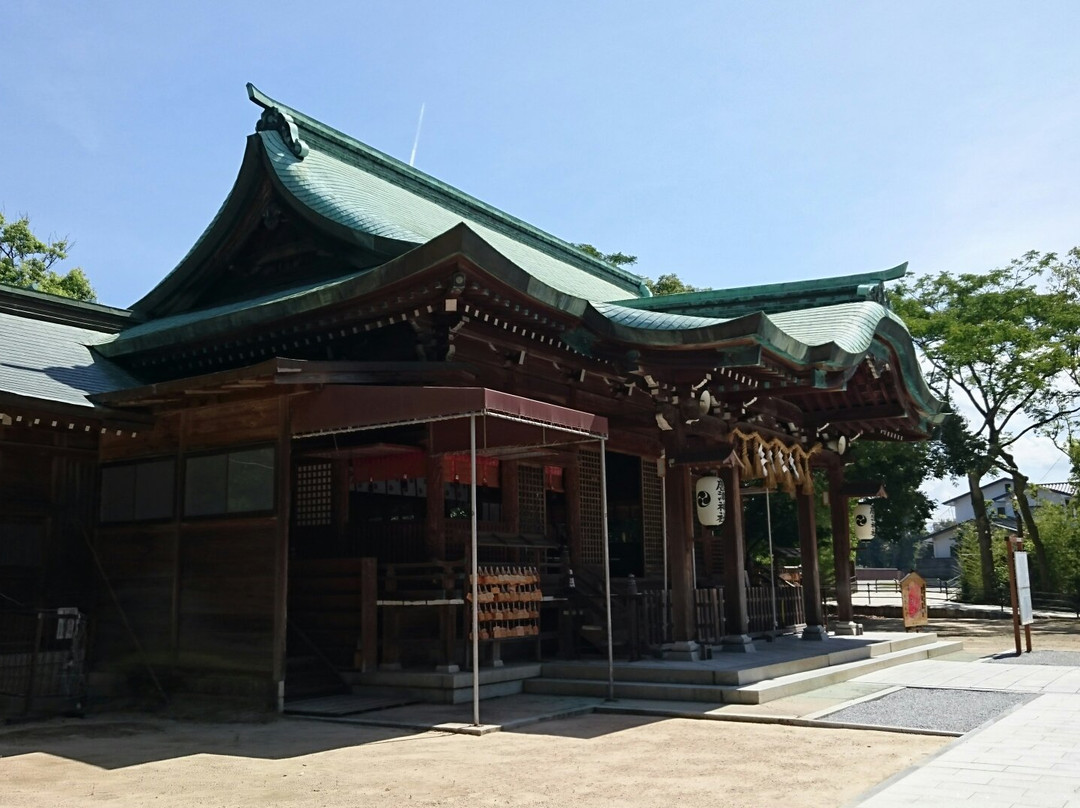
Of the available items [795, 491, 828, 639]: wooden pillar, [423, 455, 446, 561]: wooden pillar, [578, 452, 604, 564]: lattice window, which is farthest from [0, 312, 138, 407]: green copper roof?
[795, 491, 828, 639]: wooden pillar

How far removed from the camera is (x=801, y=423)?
15.5 m

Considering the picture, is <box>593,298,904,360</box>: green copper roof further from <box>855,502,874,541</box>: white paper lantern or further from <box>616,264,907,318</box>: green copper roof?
<box>855,502,874,541</box>: white paper lantern

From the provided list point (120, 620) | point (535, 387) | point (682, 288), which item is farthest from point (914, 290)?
point (120, 620)

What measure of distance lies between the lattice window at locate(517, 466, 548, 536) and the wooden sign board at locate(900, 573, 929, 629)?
6.86 metres

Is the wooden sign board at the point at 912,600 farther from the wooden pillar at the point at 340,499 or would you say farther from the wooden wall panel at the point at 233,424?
the wooden wall panel at the point at 233,424

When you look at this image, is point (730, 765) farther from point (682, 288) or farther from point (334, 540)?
point (682, 288)

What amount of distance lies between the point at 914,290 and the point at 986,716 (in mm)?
26670

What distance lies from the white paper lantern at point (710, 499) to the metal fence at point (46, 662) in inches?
299

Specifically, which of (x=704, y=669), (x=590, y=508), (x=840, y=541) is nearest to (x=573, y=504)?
(x=590, y=508)

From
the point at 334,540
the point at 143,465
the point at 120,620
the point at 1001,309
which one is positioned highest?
the point at 1001,309

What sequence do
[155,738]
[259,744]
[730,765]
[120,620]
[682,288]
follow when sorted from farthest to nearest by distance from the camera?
[682,288], [120,620], [155,738], [259,744], [730,765]

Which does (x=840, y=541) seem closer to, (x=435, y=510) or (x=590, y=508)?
(x=590, y=508)

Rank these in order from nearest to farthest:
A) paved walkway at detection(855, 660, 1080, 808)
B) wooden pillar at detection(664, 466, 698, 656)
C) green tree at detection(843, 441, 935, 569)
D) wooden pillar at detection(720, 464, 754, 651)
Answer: paved walkway at detection(855, 660, 1080, 808) → wooden pillar at detection(664, 466, 698, 656) → wooden pillar at detection(720, 464, 754, 651) → green tree at detection(843, 441, 935, 569)

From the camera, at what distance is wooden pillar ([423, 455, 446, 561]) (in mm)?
11062
